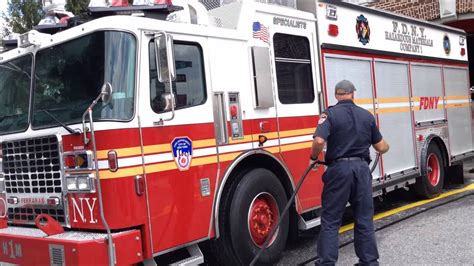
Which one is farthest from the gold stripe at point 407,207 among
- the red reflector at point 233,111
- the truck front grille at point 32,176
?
the truck front grille at point 32,176

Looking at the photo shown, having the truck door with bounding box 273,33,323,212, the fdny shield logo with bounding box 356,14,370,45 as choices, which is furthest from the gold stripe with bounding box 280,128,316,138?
the fdny shield logo with bounding box 356,14,370,45

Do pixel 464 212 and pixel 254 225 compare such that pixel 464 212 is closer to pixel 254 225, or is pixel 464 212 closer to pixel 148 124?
pixel 254 225

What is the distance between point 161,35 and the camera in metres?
3.98

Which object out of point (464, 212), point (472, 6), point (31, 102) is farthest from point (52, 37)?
point (472, 6)

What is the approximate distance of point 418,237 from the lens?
602 centimetres

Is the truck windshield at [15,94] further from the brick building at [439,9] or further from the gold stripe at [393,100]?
the brick building at [439,9]

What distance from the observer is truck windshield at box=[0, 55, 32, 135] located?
4.64 metres

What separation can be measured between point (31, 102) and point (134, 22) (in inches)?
51.1

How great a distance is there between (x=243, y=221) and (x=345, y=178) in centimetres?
107

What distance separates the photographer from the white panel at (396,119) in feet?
23.2

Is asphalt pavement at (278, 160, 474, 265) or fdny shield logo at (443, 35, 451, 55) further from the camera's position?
fdny shield logo at (443, 35, 451, 55)

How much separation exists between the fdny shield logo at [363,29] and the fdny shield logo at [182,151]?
341 centimetres

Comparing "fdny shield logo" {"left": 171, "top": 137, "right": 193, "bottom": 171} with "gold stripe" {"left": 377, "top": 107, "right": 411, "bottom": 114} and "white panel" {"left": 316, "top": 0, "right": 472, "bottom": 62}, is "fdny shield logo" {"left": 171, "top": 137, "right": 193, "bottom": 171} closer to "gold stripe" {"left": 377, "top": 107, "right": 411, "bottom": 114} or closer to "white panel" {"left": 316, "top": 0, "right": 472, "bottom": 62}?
"white panel" {"left": 316, "top": 0, "right": 472, "bottom": 62}

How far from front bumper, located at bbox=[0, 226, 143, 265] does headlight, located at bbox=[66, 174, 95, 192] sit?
14.1 inches
